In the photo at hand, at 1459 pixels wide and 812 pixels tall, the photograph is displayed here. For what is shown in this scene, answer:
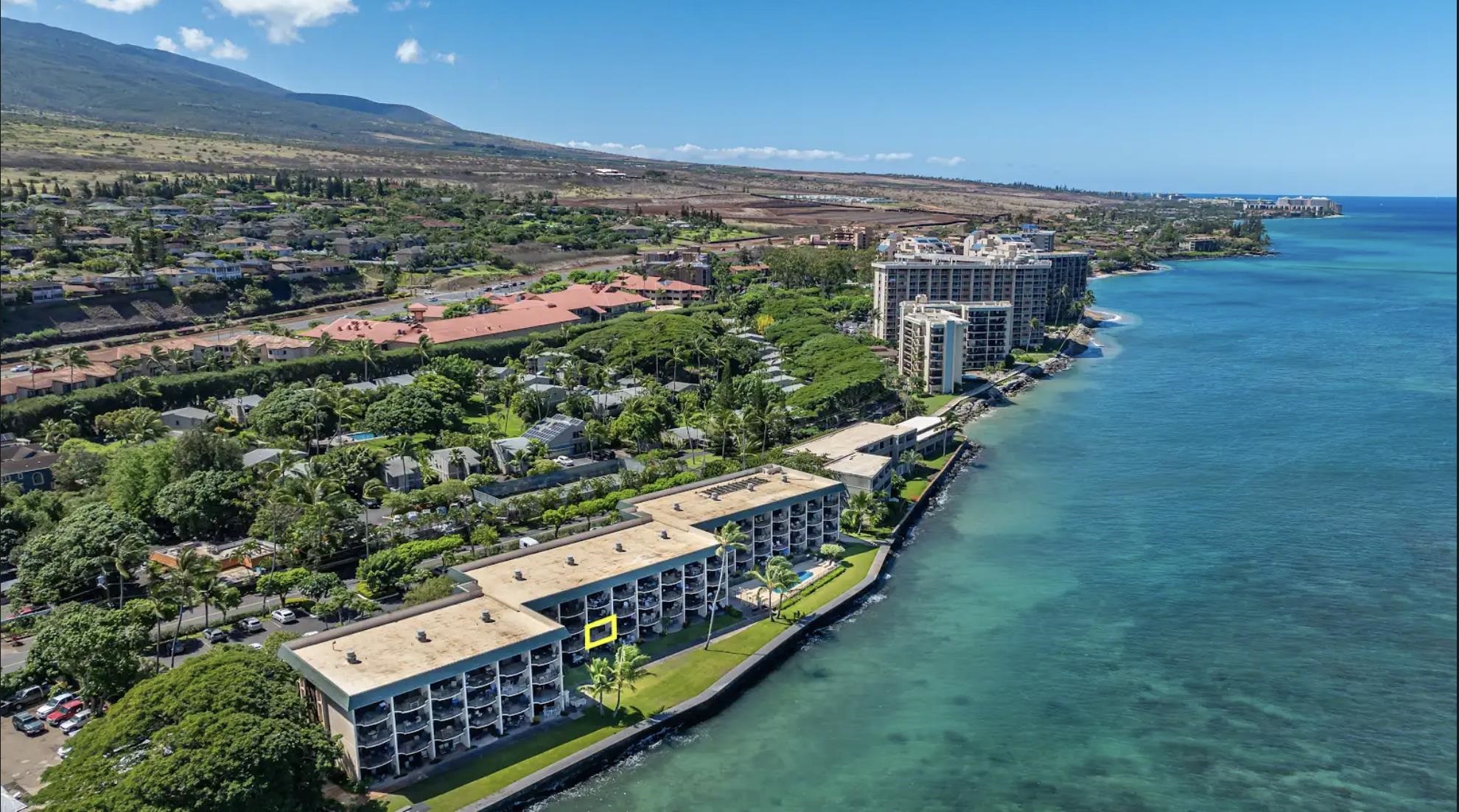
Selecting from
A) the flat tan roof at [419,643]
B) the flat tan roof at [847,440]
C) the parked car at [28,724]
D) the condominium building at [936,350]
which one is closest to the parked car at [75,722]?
the parked car at [28,724]

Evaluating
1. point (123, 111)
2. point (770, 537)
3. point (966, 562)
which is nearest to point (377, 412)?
point (770, 537)

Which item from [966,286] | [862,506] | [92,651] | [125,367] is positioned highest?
[966,286]

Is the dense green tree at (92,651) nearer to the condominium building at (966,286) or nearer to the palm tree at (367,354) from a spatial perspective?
the palm tree at (367,354)

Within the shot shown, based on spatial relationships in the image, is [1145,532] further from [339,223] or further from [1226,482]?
[339,223]

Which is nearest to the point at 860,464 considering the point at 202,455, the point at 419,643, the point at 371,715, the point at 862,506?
the point at 862,506

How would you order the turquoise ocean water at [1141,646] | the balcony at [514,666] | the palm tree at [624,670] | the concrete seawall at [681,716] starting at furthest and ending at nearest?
the palm tree at [624,670] → the balcony at [514,666] → the turquoise ocean water at [1141,646] → the concrete seawall at [681,716]

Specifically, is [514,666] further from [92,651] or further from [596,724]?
[92,651]

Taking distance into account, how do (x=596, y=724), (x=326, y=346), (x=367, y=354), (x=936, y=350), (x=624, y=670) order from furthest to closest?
(x=936, y=350) → (x=326, y=346) → (x=367, y=354) → (x=596, y=724) → (x=624, y=670)

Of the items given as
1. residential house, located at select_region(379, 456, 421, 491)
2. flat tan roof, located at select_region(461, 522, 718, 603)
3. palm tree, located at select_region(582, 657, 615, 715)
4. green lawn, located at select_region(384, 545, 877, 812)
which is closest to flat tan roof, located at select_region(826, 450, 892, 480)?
green lawn, located at select_region(384, 545, 877, 812)
